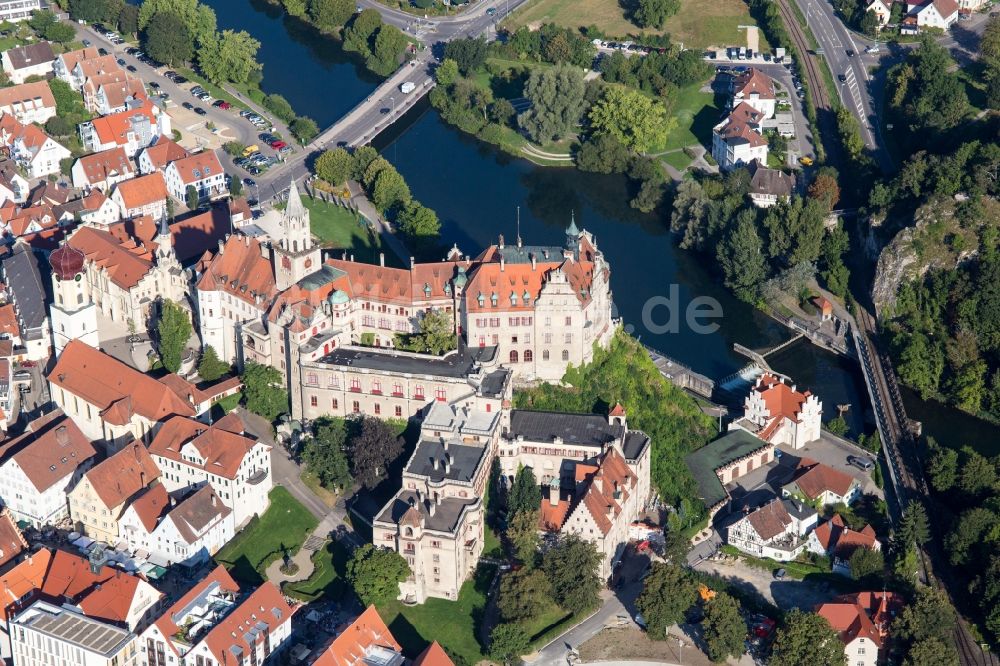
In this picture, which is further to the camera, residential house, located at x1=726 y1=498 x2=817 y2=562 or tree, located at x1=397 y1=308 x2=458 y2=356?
tree, located at x1=397 y1=308 x2=458 y2=356

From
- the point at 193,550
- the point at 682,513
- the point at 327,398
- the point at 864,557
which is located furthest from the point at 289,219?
the point at 864,557

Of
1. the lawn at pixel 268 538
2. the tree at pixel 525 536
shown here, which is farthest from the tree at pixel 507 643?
the lawn at pixel 268 538

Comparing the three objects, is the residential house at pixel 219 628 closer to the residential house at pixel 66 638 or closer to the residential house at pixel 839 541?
the residential house at pixel 66 638

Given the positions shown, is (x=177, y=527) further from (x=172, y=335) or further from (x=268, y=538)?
(x=172, y=335)

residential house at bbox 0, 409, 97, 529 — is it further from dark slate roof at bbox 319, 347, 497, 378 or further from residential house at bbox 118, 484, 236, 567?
dark slate roof at bbox 319, 347, 497, 378


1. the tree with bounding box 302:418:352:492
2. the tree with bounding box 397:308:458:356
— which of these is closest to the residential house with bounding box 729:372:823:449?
the tree with bounding box 397:308:458:356

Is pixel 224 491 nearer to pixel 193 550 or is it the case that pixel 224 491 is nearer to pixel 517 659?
pixel 193 550

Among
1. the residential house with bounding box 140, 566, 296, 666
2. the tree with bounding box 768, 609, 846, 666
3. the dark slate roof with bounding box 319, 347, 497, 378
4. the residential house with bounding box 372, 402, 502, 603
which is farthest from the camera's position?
the dark slate roof with bounding box 319, 347, 497, 378
